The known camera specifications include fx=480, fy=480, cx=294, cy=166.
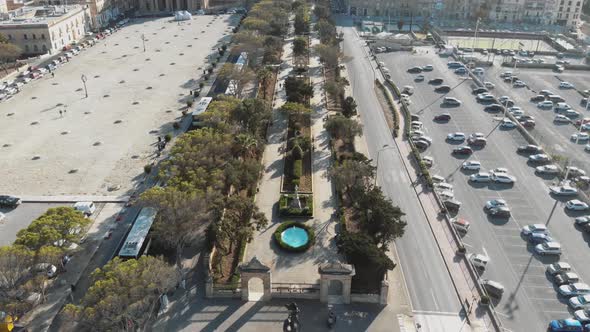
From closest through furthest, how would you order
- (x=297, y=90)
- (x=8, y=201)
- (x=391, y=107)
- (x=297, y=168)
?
(x=8, y=201) < (x=297, y=168) < (x=297, y=90) < (x=391, y=107)

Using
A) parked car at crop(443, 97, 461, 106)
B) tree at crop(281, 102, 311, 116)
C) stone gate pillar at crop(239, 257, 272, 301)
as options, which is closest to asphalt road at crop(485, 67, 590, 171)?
parked car at crop(443, 97, 461, 106)

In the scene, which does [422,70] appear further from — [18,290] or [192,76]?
[18,290]

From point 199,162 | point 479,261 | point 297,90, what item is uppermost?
point 297,90

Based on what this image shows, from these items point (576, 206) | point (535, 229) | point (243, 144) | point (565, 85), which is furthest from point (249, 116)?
point (565, 85)

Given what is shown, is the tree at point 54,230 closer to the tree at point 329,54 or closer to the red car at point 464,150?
the red car at point 464,150

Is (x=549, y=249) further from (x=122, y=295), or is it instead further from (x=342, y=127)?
(x=122, y=295)

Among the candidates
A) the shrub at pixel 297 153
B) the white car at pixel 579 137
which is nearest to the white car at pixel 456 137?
the white car at pixel 579 137
